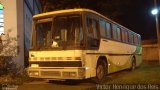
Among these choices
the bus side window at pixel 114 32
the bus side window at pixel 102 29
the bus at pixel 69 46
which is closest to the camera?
the bus at pixel 69 46

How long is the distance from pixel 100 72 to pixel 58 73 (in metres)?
2.33

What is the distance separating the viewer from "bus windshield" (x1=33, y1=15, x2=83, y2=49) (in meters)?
14.7

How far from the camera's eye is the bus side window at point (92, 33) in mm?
14898

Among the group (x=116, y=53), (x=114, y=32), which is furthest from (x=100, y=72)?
(x=114, y=32)

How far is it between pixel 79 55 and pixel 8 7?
6.42m

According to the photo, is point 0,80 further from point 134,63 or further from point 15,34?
point 134,63

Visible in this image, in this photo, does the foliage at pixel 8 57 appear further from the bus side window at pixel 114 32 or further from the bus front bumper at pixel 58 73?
the bus side window at pixel 114 32

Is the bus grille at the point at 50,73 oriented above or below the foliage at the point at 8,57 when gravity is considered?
below

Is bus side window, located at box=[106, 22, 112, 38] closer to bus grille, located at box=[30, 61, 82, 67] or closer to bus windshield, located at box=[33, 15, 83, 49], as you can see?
bus windshield, located at box=[33, 15, 83, 49]

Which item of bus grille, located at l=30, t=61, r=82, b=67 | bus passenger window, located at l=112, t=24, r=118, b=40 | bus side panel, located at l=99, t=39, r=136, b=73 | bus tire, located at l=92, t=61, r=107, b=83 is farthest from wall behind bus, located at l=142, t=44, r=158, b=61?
bus grille, located at l=30, t=61, r=82, b=67

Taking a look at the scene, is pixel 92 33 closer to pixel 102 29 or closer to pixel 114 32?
pixel 102 29

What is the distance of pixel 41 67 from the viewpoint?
15.3 metres

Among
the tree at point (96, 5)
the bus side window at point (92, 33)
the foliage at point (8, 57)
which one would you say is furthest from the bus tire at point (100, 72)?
the tree at point (96, 5)

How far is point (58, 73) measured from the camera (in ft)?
48.6
